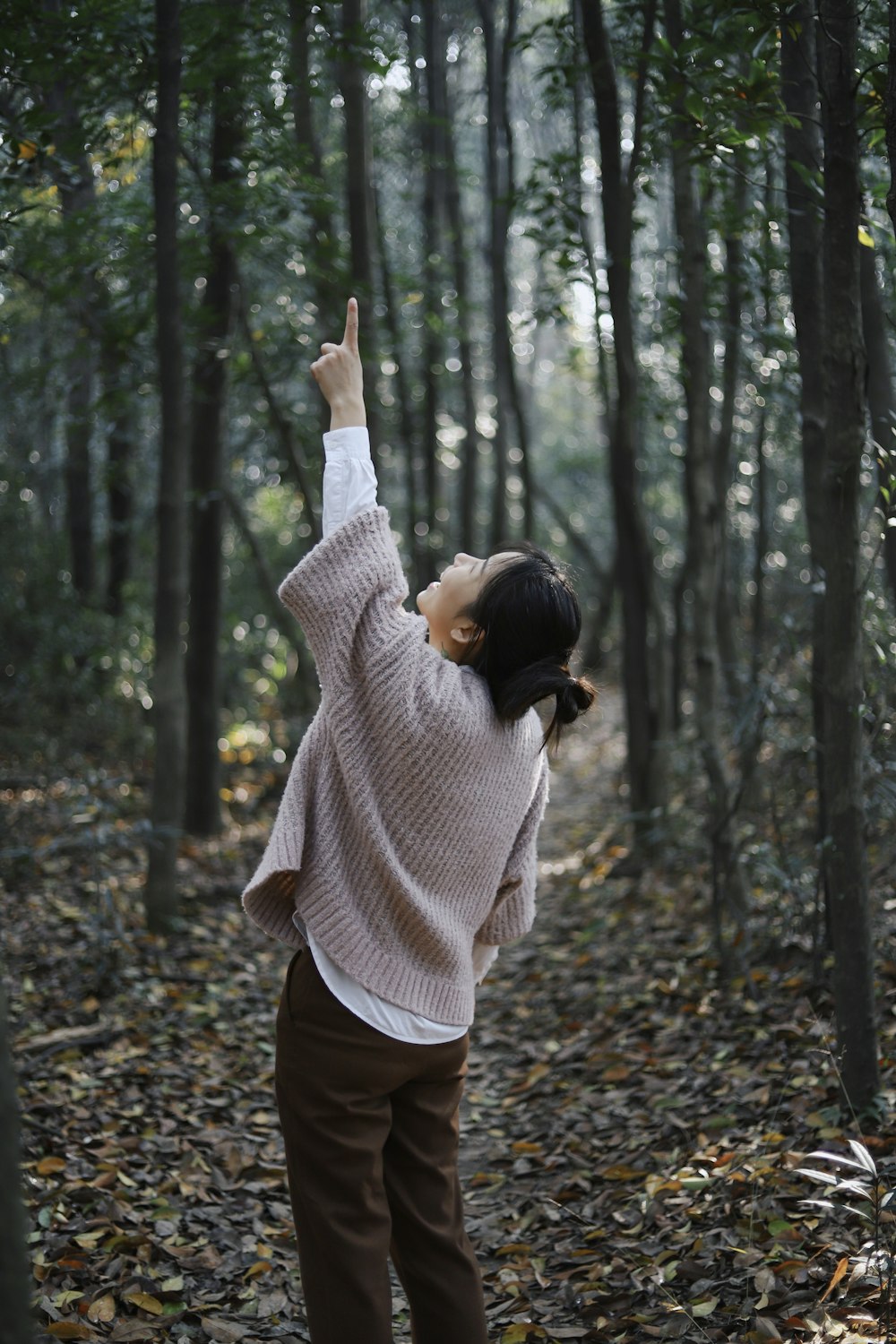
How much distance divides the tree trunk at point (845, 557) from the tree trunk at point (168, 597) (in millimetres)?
3256

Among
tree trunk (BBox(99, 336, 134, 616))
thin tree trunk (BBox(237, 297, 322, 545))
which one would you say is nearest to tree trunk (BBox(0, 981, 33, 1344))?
tree trunk (BBox(99, 336, 134, 616))

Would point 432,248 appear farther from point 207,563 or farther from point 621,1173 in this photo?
point 621,1173

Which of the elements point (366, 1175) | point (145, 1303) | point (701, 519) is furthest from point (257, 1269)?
point (701, 519)

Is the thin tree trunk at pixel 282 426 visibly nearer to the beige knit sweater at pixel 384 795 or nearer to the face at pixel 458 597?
the face at pixel 458 597

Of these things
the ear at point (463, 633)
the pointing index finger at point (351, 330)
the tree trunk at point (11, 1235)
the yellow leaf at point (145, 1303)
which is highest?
the pointing index finger at point (351, 330)

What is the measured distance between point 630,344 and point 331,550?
4.49 meters

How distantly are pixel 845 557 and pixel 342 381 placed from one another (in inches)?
64.9

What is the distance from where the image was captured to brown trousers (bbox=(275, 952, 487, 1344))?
2205 millimetres

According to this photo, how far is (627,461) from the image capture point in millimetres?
6695

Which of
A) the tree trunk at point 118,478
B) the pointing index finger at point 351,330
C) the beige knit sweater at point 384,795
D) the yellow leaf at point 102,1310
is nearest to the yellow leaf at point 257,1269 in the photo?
the yellow leaf at point 102,1310

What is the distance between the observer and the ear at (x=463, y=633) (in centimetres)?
238

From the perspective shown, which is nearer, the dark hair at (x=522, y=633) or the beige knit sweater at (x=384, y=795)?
the beige knit sweater at (x=384, y=795)

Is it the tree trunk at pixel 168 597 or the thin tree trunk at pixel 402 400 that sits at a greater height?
the thin tree trunk at pixel 402 400

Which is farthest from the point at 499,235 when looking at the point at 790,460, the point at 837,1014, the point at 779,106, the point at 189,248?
the point at 837,1014
